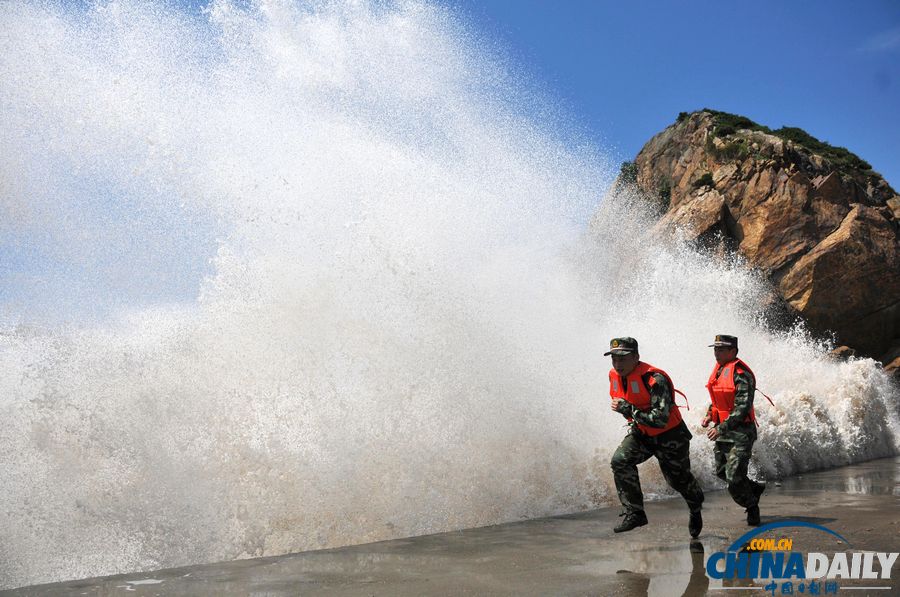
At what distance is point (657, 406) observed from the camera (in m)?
5.58

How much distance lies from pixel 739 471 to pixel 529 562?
2.15m

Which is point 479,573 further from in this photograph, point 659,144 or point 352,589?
point 659,144

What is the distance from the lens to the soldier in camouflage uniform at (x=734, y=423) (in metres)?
6.05

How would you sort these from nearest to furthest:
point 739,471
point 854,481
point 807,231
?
point 739,471 → point 854,481 → point 807,231

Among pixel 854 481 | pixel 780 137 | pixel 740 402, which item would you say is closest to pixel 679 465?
pixel 740 402

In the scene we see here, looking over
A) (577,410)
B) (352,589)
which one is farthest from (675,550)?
(577,410)

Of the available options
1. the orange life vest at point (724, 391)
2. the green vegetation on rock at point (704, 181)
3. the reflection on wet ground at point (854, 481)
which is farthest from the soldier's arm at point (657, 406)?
the green vegetation on rock at point (704, 181)

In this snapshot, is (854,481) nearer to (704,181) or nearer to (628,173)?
(704,181)

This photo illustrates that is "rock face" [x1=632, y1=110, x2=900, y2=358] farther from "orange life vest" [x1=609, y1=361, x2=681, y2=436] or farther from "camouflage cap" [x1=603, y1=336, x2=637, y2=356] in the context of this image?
"camouflage cap" [x1=603, y1=336, x2=637, y2=356]

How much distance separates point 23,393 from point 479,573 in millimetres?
5443

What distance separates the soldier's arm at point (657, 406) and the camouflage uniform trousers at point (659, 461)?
0.26m

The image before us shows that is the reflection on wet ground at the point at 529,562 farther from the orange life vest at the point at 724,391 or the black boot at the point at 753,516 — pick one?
the orange life vest at the point at 724,391

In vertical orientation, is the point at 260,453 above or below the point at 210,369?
below

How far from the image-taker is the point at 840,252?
21188 millimetres
